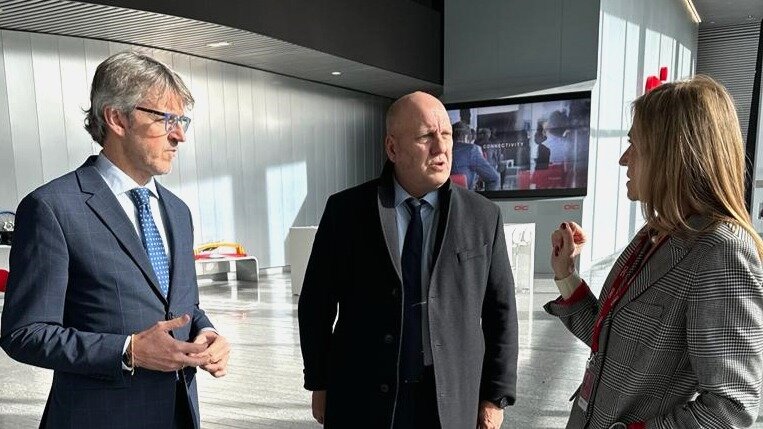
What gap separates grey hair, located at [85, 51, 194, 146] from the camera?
1303mm

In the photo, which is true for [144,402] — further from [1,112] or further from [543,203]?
[543,203]

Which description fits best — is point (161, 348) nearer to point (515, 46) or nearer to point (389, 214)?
point (389, 214)

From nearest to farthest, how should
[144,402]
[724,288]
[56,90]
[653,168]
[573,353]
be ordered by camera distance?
1. [724,288]
2. [653,168]
3. [144,402]
4. [573,353]
5. [56,90]

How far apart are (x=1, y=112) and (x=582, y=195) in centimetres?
851

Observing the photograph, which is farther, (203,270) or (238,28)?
(203,270)

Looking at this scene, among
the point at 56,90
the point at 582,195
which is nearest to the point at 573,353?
the point at 582,195

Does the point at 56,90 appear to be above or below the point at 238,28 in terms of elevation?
below

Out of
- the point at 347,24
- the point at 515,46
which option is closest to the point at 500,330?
the point at 347,24

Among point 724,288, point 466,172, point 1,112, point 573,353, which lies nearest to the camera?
point 724,288

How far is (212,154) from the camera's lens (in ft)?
28.0

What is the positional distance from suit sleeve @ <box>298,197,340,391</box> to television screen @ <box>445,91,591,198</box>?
7.60 meters

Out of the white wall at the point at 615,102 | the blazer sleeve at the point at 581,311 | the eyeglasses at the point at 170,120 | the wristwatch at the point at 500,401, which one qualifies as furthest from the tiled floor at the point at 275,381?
the white wall at the point at 615,102

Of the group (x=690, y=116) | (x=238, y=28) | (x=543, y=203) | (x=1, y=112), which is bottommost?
(x=543, y=203)

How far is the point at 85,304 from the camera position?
1.22 meters
